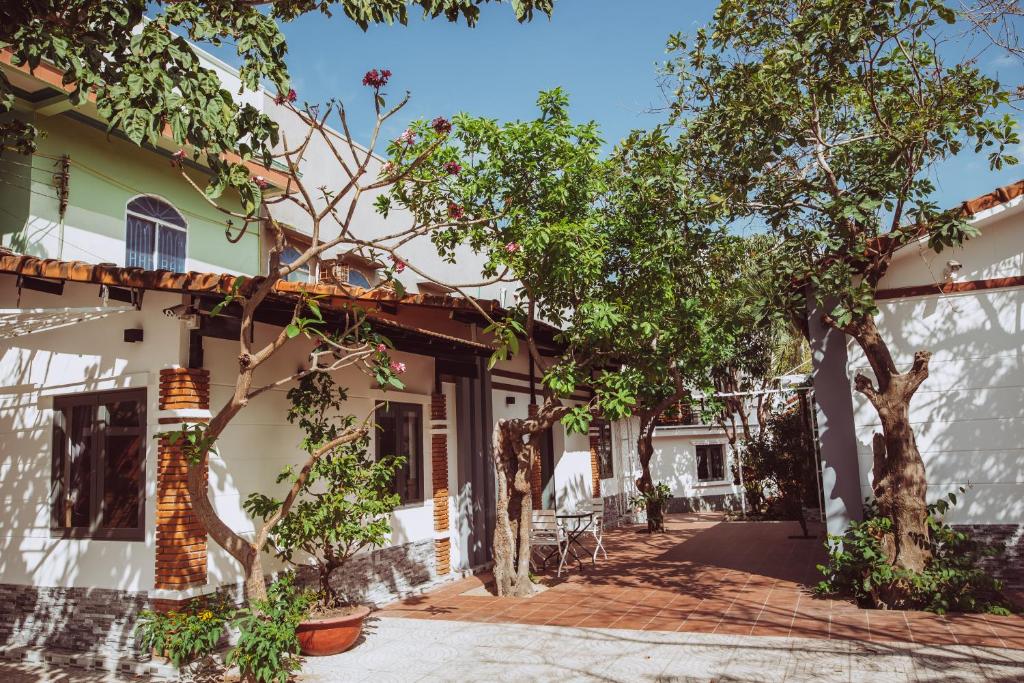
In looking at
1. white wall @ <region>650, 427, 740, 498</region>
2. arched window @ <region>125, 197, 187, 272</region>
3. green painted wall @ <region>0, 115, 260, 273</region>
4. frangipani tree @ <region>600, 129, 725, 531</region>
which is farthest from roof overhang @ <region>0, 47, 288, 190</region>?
white wall @ <region>650, 427, 740, 498</region>

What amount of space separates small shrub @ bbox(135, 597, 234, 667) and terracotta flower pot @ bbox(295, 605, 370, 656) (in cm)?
73

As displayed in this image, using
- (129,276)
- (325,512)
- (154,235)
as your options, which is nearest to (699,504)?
(154,235)

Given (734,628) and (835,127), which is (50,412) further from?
(835,127)

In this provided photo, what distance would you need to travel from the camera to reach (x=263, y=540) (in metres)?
5.90

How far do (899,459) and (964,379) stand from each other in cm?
143

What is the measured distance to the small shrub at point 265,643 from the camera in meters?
5.52

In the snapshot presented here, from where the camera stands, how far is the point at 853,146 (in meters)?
8.91

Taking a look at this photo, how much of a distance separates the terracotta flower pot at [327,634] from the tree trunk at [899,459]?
5.43 metres

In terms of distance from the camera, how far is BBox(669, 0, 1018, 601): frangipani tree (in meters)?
7.38

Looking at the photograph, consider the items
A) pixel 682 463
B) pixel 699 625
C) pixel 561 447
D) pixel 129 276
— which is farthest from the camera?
pixel 682 463

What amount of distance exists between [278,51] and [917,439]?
7.62 meters

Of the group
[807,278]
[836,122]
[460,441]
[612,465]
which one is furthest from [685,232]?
[612,465]

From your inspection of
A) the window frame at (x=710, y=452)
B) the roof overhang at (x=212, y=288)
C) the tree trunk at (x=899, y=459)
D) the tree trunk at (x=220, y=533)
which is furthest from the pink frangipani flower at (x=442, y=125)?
the window frame at (x=710, y=452)

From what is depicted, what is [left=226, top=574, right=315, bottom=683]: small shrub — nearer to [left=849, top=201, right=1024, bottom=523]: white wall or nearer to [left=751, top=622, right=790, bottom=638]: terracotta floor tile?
[left=751, top=622, right=790, bottom=638]: terracotta floor tile
